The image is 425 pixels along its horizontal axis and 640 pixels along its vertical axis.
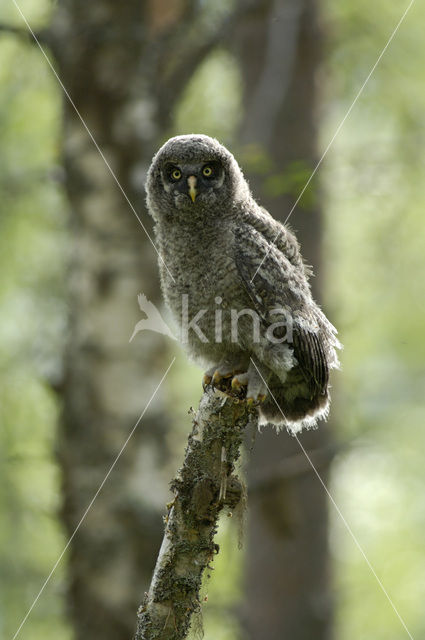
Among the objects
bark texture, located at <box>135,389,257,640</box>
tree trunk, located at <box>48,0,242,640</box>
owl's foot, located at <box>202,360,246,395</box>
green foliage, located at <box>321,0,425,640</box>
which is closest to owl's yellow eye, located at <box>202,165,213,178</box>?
owl's foot, located at <box>202,360,246,395</box>

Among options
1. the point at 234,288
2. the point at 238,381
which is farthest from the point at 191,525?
the point at 234,288

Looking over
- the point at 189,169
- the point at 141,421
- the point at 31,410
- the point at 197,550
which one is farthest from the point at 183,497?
the point at 31,410

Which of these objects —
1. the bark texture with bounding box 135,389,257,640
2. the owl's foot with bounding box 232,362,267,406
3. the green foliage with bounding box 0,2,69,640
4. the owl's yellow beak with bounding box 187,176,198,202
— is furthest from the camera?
the green foliage with bounding box 0,2,69,640

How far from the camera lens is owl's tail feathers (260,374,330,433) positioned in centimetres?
458

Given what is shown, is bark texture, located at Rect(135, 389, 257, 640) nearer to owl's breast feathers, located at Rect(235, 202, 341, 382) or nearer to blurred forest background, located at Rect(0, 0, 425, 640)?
blurred forest background, located at Rect(0, 0, 425, 640)

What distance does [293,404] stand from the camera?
4.74 meters

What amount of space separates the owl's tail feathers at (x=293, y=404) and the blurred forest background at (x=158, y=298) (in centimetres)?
99

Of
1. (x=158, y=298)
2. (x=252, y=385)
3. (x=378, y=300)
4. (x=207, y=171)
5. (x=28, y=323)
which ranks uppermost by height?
(x=28, y=323)

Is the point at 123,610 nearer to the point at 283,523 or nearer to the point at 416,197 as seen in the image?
the point at 283,523

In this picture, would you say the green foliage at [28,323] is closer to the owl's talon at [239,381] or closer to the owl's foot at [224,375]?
the owl's foot at [224,375]

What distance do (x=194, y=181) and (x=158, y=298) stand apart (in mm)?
1832

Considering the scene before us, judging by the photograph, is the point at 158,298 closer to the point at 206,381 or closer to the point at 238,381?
the point at 206,381

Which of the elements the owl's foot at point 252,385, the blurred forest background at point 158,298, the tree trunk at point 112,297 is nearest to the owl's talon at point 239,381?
the owl's foot at point 252,385

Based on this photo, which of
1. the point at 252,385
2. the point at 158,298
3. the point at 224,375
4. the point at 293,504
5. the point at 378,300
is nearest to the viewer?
the point at 252,385
